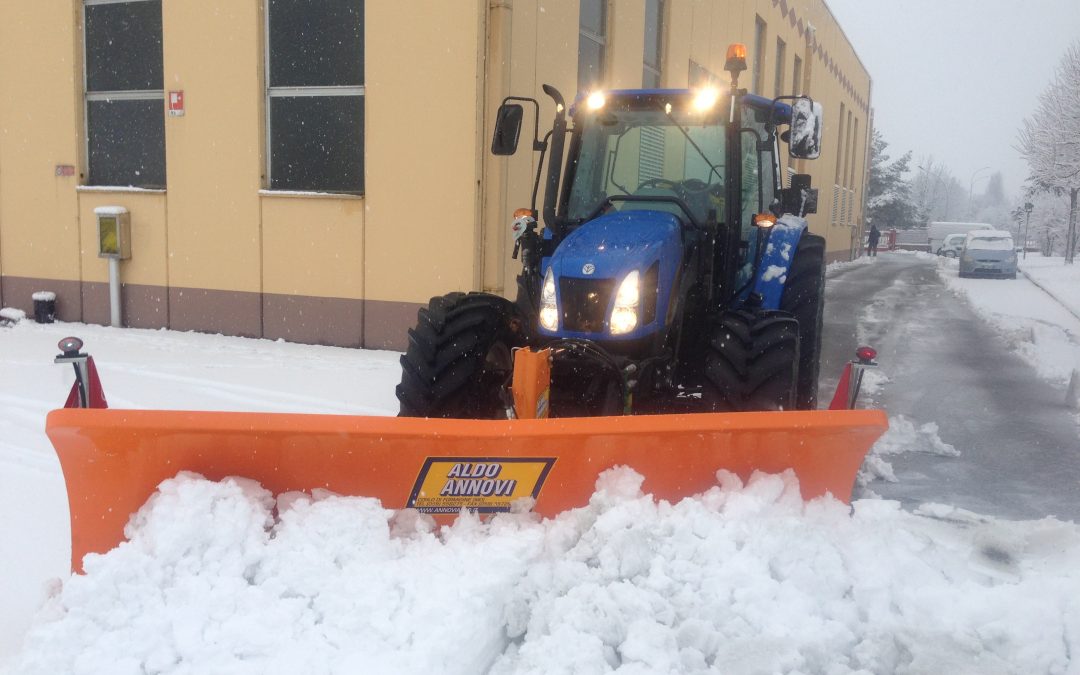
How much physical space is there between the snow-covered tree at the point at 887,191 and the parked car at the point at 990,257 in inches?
1587

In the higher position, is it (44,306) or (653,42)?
(653,42)

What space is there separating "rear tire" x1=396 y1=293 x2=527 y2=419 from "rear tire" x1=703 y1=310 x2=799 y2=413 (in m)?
0.97

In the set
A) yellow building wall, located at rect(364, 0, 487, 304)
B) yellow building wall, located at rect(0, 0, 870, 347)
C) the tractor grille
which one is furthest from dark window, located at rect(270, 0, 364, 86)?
the tractor grille

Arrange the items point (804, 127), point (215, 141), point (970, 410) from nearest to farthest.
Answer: point (804, 127), point (970, 410), point (215, 141)

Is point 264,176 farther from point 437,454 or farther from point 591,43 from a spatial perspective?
point 437,454

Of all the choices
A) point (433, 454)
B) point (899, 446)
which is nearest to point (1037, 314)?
point (899, 446)

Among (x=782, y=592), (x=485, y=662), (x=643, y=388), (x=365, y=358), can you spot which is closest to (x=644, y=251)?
(x=643, y=388)

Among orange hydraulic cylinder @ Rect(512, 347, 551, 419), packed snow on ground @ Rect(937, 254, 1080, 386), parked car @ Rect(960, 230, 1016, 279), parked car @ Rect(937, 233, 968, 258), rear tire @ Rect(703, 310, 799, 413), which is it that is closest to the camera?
orange hydraulic cylinder @ Rect(512, 347, 551, 419)

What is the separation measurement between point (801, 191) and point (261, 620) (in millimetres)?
4210

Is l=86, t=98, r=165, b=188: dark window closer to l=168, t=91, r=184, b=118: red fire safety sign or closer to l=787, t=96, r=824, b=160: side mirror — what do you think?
l=168, t=91, r=184, b=118: red fire safety sign

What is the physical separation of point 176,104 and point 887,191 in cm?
6827

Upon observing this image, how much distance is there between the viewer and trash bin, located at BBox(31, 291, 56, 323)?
33.6 ft

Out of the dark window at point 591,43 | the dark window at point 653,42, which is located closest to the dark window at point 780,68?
the dark window at point 653,42

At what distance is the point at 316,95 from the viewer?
898 cm
